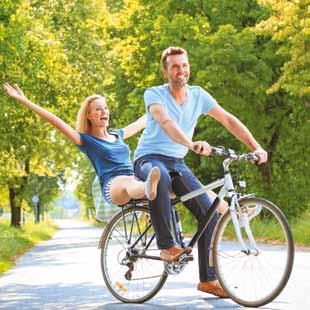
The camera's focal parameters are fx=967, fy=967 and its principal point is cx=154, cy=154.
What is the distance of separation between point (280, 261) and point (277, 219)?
33 centimetres

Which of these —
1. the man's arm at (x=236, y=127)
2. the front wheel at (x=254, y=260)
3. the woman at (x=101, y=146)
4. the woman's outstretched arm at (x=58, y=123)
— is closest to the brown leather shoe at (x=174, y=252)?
the front wheel at (x=254, y=260)

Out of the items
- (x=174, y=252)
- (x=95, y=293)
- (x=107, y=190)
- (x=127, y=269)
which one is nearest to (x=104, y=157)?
(x=107, y=190)

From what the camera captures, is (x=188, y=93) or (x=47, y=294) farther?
(x=47, y=294)

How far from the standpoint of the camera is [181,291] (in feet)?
30.1

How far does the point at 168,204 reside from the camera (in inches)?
304

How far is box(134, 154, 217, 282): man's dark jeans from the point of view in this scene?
7695mm

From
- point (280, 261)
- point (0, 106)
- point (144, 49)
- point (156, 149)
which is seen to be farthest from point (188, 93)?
point (144, 49)

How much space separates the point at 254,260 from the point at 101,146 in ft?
5.77

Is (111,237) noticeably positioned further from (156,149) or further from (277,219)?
(277,219)

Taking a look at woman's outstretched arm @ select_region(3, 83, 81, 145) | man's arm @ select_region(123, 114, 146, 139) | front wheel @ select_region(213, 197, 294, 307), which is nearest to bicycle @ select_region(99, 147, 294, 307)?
front wheel @ select_region(213, 197, 294, 307)

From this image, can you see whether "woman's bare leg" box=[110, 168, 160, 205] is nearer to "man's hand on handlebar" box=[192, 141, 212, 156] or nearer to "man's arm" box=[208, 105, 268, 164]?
"man's hand on handlebar" box=[192, 141, 212, 156]

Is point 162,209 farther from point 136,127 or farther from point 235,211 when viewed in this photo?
point 136,127

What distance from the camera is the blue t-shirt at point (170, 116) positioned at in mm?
7781

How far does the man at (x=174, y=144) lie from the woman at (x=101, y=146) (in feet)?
0.88
